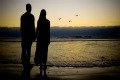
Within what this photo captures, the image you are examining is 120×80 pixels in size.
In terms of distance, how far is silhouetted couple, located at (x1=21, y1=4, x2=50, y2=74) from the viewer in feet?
29.6

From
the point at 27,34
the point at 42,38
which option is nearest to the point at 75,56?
the point at 27,34

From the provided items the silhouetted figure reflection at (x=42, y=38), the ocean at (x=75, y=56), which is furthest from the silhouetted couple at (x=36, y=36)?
the ocean at (x=75, y=56)

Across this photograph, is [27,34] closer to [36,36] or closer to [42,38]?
[36,36]

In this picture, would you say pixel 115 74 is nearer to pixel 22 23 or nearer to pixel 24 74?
pixel 24 74

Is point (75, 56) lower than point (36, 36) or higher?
lower

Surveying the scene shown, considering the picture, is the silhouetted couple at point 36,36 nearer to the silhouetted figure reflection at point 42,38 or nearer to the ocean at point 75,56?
the silhouetted figure reflection at point 42,38

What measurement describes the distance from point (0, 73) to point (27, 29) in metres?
1.86

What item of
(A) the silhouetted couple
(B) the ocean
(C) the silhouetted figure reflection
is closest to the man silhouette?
(A) the silhouetted couple

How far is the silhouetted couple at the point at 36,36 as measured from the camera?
9016 millimetres

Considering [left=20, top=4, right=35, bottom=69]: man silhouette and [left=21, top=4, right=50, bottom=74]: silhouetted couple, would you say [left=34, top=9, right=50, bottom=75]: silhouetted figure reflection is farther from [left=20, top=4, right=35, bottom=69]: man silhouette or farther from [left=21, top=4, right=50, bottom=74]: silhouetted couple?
[left=20, top=4, right=35, bottom=69]: man silhouette

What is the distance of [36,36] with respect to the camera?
30.5 feet

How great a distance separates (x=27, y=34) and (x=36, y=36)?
38 cm

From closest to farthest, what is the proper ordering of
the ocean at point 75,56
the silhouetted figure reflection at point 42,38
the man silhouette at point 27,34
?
1. the silhouetted figure reflection at point 42,38
2. the man silhouette at point 27,34
3. the ocean at point 75,56

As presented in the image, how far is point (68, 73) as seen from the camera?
9.45 m
